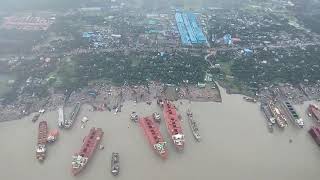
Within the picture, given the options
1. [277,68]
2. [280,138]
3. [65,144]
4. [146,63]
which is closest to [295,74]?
[277,68]

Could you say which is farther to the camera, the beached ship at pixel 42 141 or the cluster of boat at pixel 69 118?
the cluster of boat at pixel 69 118

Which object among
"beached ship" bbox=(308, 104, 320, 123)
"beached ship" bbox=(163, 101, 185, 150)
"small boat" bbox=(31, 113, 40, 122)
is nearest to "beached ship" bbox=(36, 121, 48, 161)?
"small boat" bbox=(31, 113, 40, 122)

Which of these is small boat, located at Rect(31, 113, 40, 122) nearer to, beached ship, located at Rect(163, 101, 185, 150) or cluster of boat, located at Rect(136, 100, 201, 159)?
cluster of boat, located at Rect(136, 100, 201, 159)

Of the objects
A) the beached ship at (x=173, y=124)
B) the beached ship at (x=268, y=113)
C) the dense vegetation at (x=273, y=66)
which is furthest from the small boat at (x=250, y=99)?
the beached ship at (x=173, y=124)

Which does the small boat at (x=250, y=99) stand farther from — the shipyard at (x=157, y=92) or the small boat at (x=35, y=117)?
the small boat at (x=35, y=117)

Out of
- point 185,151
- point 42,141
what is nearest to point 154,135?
point 185,151
